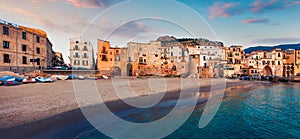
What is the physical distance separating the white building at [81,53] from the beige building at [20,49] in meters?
11.2

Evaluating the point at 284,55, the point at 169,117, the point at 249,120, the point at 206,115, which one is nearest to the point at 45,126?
the point at 169,117

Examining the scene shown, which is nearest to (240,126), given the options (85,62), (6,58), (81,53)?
(6,58)

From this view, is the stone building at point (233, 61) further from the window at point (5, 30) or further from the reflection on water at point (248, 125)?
the window at point (5, 30)

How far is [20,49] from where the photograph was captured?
3269 centimetres

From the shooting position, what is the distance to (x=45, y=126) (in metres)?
8.95

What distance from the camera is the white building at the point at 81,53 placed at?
50.9 metres

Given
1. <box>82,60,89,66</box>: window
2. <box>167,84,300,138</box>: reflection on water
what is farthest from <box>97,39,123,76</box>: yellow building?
<box>167,84,300,138</box>: reflection on water

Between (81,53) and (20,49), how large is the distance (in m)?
19.2

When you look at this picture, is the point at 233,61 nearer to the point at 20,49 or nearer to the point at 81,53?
the point at 81,53

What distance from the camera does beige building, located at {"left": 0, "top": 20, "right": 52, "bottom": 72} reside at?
29.4 m

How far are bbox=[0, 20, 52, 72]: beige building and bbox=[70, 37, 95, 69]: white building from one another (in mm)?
11171

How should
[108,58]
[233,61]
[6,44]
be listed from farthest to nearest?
[233,61] < [108,58] < [6,44]

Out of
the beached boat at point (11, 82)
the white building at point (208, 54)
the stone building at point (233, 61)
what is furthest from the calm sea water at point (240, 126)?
the stone building at point (233, 61)

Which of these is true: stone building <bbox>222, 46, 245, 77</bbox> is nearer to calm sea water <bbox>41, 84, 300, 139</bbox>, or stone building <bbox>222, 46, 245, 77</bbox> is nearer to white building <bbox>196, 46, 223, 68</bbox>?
white building <bbox>196, 46, 223, 68</bbox>
